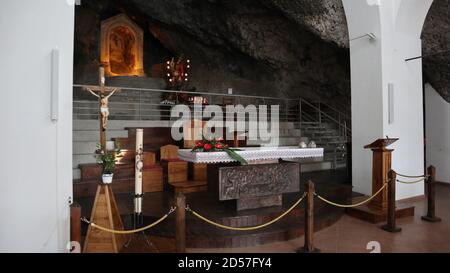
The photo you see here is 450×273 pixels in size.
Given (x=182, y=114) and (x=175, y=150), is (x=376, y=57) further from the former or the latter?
(x=182, y=114)

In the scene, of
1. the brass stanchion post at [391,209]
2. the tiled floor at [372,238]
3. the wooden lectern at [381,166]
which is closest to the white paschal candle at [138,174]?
the tiled floor at [372,238]

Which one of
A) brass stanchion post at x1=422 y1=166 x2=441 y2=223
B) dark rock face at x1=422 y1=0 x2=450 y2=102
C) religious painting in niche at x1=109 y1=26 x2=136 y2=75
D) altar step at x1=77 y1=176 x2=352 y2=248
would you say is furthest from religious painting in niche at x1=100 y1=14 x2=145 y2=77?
brass stanchion post at x1=422 y1=166 x2=441 y2=223

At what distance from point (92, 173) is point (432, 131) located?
935 cm

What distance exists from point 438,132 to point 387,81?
154 inches

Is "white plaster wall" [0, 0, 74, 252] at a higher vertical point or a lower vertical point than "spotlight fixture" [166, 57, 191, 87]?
lower

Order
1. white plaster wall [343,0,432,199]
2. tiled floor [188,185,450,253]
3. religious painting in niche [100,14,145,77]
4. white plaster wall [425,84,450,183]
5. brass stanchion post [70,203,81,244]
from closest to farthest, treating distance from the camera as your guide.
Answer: brass stanchion post [70,203,81,244], tiled floor [188,185,450,253], white plaster wall [343,0,432,199], white plaster wall [425,84,450,183], religious painting in niche [100,14,145,77]

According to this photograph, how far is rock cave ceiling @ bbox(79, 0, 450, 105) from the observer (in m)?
7.31

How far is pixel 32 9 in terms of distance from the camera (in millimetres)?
3477

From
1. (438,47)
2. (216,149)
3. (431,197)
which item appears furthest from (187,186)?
(438,47)

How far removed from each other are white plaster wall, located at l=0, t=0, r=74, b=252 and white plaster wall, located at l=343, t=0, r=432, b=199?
5697 mm

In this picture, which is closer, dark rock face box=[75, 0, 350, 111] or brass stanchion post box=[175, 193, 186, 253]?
brass stanchion post box=[175, 193, 186, 253]

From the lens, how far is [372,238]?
14.7 feet

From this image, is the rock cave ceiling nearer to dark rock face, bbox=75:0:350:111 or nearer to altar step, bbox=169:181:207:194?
dark rock face, bbox=75:0:350:111

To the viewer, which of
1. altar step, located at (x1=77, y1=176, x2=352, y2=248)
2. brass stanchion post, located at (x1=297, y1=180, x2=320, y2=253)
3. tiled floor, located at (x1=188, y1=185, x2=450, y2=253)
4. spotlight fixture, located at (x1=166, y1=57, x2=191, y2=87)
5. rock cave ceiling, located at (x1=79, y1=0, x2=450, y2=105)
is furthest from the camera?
spotlight fixture, located at (x1=166, y1=57, x2=191, y2=87)
